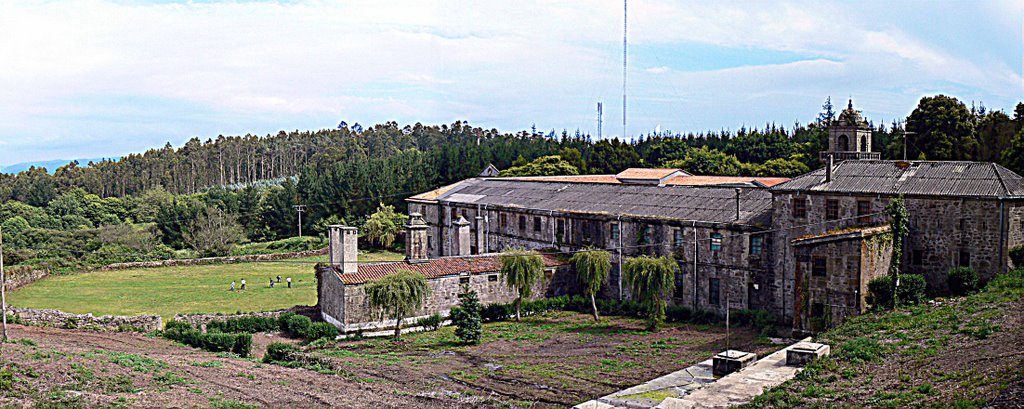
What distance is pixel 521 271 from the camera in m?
32.7

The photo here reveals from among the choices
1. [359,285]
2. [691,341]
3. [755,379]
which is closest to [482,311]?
[359,285]

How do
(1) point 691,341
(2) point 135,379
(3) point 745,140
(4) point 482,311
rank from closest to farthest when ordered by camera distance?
(2) point 135,379 → (1) point 691,341 → (4) point 482,311 → (3) point 745,140

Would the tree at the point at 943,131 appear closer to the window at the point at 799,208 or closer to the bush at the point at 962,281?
the window at the point at 799,208

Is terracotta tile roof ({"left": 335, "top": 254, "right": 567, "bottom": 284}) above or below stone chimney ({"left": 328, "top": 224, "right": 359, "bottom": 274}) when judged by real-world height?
below

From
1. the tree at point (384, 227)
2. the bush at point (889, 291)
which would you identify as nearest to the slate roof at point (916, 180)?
the bush at point (889, 291)

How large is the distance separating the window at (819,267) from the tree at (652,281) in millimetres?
5582

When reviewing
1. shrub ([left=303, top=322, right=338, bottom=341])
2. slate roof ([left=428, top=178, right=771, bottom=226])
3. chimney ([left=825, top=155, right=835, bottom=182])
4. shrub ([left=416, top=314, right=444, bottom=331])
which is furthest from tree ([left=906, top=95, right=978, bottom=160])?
shrub ([left=303, top=322, right=338, bottom=341])

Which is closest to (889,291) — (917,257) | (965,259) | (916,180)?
(917,257)

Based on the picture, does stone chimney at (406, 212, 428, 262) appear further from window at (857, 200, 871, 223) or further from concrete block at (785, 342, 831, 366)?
concrete block at (785, 342, 831, 366)

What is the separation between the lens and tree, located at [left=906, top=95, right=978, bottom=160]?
46.7 meters

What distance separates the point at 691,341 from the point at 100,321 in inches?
888

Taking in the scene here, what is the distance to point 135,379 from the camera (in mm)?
19797

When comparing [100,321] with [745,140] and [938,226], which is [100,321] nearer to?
[938,226]

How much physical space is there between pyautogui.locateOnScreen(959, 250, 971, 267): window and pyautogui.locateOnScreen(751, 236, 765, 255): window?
677cm
